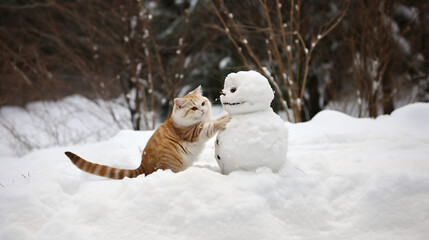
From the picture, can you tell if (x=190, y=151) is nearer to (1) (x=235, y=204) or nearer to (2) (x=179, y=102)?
(2) (x=179, y=102)

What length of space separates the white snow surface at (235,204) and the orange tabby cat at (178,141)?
134 mm

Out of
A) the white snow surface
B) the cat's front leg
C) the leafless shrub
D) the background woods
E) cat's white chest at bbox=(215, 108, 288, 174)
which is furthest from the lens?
the background woods

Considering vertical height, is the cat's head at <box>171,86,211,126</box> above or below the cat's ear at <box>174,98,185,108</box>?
below

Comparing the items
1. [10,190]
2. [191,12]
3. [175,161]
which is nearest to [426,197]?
[175,161]

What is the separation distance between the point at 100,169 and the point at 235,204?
0.82 metres

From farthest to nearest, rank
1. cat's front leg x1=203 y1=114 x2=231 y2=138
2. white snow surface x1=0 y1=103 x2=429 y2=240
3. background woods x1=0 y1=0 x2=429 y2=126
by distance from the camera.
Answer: background woods x1=0 y1=0 x2=429 y2=126 → cat's front leg x1=203 y1=114 x2=231 y2=138 → white snow surface x1=0 y1=103 x2=429 y2=240

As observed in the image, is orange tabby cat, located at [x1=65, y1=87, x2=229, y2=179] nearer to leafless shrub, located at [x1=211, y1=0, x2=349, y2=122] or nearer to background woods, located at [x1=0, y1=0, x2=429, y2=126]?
background woods, located at [x1=0, y1=0, x2=429, y2=126]

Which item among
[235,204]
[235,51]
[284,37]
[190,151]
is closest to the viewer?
[235,204]

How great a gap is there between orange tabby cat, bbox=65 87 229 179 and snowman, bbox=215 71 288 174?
110mm

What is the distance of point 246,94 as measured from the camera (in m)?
1.61

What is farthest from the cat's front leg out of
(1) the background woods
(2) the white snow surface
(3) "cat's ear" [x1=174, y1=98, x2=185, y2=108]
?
(1) the background woods

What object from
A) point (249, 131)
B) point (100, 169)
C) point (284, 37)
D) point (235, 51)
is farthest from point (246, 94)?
point (235, 51)

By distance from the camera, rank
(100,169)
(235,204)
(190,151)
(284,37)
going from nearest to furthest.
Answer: (235,204), (100,169), (190,151), (284,37)

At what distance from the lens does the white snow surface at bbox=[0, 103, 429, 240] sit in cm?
124
